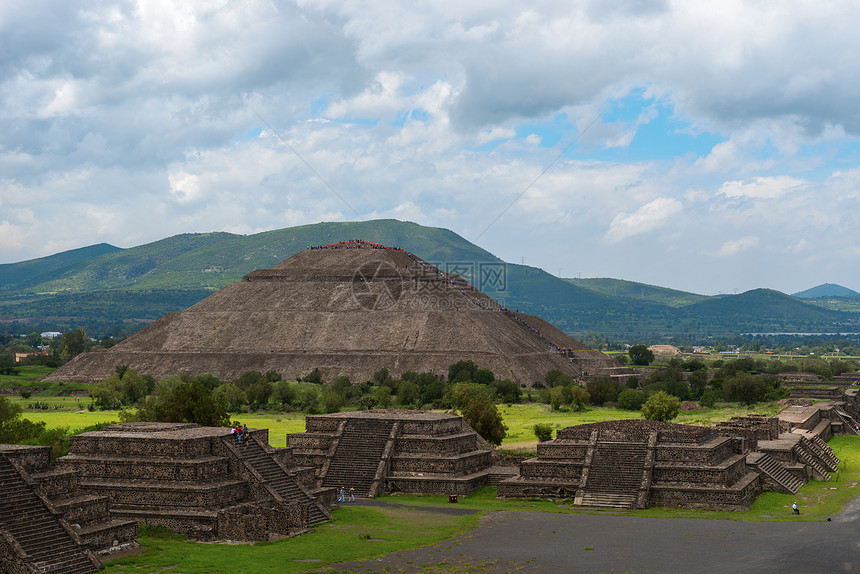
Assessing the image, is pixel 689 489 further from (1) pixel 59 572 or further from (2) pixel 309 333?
(2) pixel 309 333

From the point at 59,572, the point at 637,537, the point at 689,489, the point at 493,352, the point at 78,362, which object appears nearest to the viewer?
the point at 59,572

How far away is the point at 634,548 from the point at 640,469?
486 inches

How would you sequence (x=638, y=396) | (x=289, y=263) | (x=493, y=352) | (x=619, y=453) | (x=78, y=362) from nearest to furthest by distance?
(x=619, y=453)
(x=638, y=396)
(x=493, y=352)
(x=78, y=362)
(x=289, y=263)

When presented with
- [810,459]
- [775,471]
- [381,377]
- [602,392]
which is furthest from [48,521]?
[381,377]

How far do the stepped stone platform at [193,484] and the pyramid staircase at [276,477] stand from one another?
0.05 m

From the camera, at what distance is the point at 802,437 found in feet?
209

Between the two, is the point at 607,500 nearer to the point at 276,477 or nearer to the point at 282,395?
the point at 276,477

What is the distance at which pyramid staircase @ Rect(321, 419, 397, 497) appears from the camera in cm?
5269

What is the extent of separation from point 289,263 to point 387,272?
2215 centimetres

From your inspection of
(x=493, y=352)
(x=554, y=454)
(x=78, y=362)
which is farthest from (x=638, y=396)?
(x=78, y=362)

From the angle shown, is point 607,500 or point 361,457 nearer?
point 607,500

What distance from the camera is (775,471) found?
54.9 m

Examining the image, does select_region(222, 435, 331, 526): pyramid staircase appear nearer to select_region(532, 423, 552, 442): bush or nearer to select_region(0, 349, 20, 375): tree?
select_region(532, 423, 552, 442): bush

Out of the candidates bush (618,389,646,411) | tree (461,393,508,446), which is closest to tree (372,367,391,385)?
bush (618,389,646,411)
